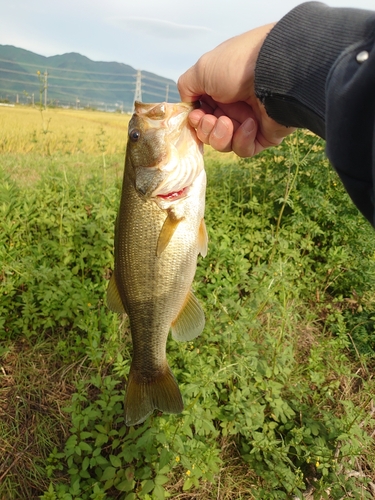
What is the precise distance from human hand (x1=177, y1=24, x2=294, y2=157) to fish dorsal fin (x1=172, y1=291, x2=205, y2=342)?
2.71 ft

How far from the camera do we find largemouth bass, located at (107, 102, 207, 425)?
1.71 meters

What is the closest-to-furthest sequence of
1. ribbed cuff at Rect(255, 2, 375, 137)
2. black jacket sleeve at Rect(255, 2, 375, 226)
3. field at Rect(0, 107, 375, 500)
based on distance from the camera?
black jacket sleeve at Rect(255, 2, 375, 226) < ribbed cuff at Rect(255, 2, 375, 137) < field at Rect(0, 107, 375, 500)

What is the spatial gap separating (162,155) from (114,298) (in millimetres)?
774

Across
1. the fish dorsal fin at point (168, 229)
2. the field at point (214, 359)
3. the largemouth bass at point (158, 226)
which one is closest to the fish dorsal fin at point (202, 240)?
the largemouth bass at point (158, 226)

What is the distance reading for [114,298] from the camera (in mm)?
1919

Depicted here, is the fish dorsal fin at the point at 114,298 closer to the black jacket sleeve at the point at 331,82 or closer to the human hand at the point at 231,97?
the human hand at the point at 231,97

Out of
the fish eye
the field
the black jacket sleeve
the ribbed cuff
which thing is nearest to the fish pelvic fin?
the field

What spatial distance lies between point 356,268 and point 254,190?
162 centimetres

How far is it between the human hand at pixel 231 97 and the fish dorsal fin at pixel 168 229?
43 cm

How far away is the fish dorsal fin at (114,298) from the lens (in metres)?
1.91

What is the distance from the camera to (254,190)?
4.88 m

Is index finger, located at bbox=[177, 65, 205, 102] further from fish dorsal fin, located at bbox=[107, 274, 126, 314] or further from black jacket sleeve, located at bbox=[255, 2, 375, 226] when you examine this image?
fish dorsal fin, located at bbox=[107, 274, 126, 314]

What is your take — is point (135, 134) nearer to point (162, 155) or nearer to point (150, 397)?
point (162, 155)

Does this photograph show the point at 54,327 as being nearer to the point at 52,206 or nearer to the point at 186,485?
the point at 52,206
